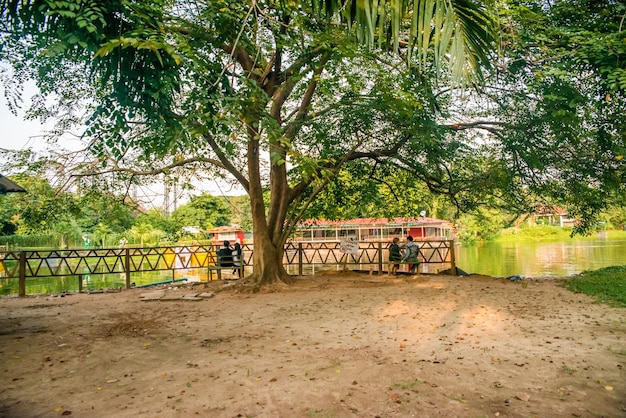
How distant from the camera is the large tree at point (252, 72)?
3266 mm

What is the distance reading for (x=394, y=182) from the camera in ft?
46.0

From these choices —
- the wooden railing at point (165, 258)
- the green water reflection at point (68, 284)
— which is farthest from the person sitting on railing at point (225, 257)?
the green water reflection at point (68, 284)

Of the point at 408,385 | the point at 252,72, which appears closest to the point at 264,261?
the point at 252,72

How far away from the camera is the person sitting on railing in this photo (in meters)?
13.1

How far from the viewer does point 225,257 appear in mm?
13203

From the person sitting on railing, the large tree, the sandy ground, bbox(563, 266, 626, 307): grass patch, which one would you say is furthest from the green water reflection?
bbox(563, 266, 626, 307): grass patch

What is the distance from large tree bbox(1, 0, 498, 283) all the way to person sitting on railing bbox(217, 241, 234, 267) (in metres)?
2.42

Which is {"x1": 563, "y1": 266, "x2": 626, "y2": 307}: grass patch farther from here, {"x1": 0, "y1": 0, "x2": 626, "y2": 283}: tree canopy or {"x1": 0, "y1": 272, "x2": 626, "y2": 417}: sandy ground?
{"x1": 0, "y1": 0, "x2": 626, "y2": 283}: tree canopy

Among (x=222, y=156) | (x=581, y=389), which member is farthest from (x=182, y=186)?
(x=581, y=389)

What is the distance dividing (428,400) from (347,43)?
16.7 ft

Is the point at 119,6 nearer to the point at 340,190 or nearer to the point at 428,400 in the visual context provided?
the point at 428,400

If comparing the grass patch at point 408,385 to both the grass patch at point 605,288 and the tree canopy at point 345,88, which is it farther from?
the grass patch at point 605,288

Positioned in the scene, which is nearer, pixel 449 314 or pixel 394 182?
pixel 449 314

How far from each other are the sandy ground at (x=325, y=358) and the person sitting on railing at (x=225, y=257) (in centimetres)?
Answer: 444
